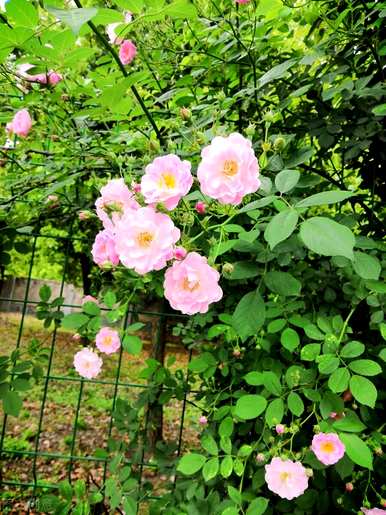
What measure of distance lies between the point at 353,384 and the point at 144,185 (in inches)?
23.6

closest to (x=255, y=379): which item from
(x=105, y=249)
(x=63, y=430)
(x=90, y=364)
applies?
(x=105, y=249)

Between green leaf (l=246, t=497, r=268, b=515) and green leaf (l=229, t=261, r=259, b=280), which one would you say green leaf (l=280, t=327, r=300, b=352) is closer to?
green leaf (l=229, t=261, r=259, b=280)

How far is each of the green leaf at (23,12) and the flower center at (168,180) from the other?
0.35 m

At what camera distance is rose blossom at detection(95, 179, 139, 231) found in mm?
792

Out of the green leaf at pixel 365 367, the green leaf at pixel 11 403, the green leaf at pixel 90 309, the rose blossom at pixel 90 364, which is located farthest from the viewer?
the rose blossom at pixel 90 364

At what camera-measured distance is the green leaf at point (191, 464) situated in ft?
3.52

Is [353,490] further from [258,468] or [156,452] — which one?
[156,452]

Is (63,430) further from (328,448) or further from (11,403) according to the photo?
(328,448)

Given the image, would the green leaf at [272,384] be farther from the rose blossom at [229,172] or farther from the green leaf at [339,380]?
the rose blossom at [229,172]

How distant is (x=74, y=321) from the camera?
1.26 meters

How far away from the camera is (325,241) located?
65 centimetres

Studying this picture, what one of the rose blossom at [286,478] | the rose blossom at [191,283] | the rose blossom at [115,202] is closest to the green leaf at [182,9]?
the rose blossom at [115,202]

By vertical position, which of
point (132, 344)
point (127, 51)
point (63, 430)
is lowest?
point (63, 430)

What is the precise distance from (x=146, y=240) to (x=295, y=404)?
57cm
